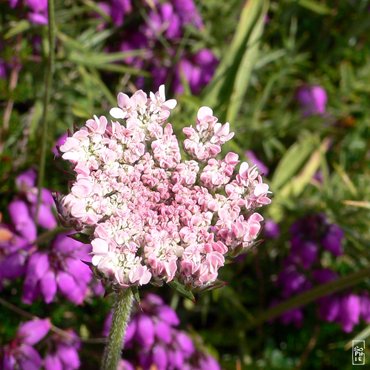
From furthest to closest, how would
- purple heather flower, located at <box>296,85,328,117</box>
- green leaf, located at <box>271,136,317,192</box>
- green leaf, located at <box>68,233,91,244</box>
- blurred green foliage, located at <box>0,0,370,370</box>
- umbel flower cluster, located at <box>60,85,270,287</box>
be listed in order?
purple heather flower, located at <box>296,85,328,117</box>, green leaf, located at <box>271,136,317,192</box>, blurred green foliage, located at <box>0,0,370,370</box>, green leaf, located at <box>68,233,91,244</box>, umbel flower cluster, located at <box>60,85,270,287</box>

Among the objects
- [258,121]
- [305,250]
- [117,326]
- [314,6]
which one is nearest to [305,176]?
[258,121]

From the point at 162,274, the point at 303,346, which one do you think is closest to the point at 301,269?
the point at 303,346

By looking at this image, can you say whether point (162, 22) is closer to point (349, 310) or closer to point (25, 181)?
point (25, 181)

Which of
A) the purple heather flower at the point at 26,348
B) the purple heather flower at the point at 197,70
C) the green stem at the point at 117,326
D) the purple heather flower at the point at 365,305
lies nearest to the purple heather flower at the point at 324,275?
the purple heather flower at the point at 365,305

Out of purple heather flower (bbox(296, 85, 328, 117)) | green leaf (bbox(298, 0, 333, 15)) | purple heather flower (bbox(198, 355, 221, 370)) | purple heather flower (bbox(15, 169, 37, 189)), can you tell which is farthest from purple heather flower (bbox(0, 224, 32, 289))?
green leaf (bbox(298, 0, 333, 15))

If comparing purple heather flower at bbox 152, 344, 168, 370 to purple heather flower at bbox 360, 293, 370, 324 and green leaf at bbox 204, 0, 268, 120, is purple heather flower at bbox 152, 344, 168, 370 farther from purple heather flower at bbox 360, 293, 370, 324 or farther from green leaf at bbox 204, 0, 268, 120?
green leaf at bbox 204, 0, 268, 120

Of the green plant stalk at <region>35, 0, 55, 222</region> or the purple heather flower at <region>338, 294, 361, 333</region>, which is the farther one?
the purple heather flower at <region>338, 294, 361, 333</region>

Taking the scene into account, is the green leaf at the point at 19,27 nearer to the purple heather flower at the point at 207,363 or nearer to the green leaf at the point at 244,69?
the green leaf at the point at 244,69
